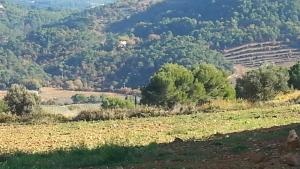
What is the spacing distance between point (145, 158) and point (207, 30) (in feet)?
495

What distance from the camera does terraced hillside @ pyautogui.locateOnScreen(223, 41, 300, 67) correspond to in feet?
393

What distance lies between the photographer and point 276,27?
147 metres

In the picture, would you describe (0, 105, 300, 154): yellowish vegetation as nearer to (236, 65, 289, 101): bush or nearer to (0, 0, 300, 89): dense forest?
(236, 65, 289, 101): bush

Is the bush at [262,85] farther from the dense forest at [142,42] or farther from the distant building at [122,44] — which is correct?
the distant building at [122,44]

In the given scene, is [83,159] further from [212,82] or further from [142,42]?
[142,42]

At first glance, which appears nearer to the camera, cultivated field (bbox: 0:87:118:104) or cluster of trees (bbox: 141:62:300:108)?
cluster of trees (bbox: 141:62:300:108)

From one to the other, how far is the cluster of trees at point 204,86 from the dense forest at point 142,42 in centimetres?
6720

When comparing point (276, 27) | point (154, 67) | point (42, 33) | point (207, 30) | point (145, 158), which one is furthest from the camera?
point (42, 33)

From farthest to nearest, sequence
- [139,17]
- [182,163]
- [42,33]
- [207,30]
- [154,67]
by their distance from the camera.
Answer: [139,17], [42,33], [207,30], [154,67], [182,163]

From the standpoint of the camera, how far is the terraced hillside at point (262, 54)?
119906 millimetres

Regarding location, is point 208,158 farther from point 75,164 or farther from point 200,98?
point 200,98

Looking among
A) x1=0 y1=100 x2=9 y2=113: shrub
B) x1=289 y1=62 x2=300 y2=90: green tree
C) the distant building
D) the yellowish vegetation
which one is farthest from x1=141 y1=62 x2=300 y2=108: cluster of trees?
the distant building

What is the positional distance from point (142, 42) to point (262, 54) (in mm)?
44658

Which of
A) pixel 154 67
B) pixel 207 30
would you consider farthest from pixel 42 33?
pixel 154 67
